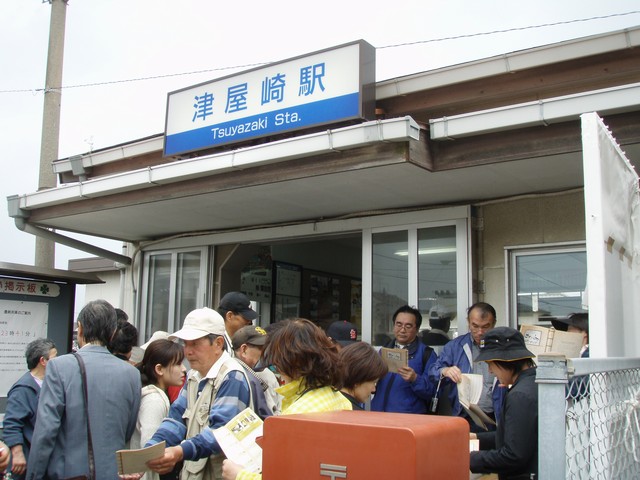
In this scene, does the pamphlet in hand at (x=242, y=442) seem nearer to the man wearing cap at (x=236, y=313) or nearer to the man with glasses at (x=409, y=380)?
the man wearing cap at (x=236, y=313)

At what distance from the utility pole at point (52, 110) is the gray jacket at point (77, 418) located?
8399 millimetres

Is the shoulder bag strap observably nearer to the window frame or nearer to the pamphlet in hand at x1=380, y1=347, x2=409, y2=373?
the pamphlet in hand at x1=380, y1=347, x2=409, y2=373

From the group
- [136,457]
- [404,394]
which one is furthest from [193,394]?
[404,394]

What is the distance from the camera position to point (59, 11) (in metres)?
12.8

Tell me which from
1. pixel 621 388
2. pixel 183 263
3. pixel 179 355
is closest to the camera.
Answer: pixel 621 388

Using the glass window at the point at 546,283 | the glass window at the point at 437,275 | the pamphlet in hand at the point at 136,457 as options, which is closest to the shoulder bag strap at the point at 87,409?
the pamphlet in hand at the point at 136,457

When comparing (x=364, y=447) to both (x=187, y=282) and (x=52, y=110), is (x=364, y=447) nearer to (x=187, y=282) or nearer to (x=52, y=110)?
(x=187, y=282)

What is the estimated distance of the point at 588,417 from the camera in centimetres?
227

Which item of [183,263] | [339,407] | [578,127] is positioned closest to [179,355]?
[339,407]

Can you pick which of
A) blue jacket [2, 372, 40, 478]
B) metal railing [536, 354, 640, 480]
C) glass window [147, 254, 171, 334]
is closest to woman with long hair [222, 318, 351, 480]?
metal railing [536, 354, 640, 480]

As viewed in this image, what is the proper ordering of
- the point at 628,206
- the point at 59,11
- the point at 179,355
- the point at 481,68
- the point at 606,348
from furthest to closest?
1. the point at 59,11
2. the point at 481,68
3. the point at 179,355
4. the point at 628,206
5. the point at 606,348

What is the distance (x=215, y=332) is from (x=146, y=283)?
5672 mm

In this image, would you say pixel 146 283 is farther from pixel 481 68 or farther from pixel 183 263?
pixel 481 68

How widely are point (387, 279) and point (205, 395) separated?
143 inches
